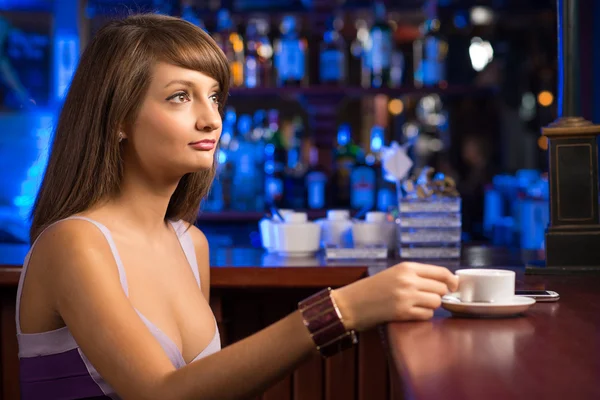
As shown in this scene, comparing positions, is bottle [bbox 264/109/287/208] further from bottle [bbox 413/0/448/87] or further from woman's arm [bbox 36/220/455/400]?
woman's arm [bbox 36/220/455/400]

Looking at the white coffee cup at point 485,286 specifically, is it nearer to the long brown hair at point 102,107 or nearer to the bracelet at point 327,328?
the bracelet at point 327,328

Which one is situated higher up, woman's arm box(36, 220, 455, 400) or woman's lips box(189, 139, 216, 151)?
woman's lips box(189, 139, 216, 151)

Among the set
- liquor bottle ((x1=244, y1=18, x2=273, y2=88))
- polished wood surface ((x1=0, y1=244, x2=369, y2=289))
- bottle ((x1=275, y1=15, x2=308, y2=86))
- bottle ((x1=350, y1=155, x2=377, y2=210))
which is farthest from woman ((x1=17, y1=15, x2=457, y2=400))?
liquor bottle ((x1=244, y1=18, x2=273, y2=88))

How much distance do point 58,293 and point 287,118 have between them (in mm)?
3605

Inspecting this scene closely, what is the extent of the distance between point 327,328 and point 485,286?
0.32 meters

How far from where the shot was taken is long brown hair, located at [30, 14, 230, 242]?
56.2 inches

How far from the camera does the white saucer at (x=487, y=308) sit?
4.13 ft

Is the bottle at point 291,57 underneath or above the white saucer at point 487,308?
above

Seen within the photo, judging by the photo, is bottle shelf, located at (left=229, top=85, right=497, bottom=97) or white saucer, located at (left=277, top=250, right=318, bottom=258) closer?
white saucer, located at (left=277, top=250, right=318, bottom=258)

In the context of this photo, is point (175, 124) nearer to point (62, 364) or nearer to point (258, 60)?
point (62, 364)

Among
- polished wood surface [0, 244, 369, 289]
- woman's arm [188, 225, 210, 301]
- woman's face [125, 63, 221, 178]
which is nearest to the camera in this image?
woman's face [125, 63, 221, 178]

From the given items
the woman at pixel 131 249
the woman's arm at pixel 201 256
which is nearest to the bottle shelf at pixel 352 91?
the woman's arm at pixel 201 256

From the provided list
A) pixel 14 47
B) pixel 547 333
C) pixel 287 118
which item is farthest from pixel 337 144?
pixel 547 333

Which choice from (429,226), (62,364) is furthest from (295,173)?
(62,364)
